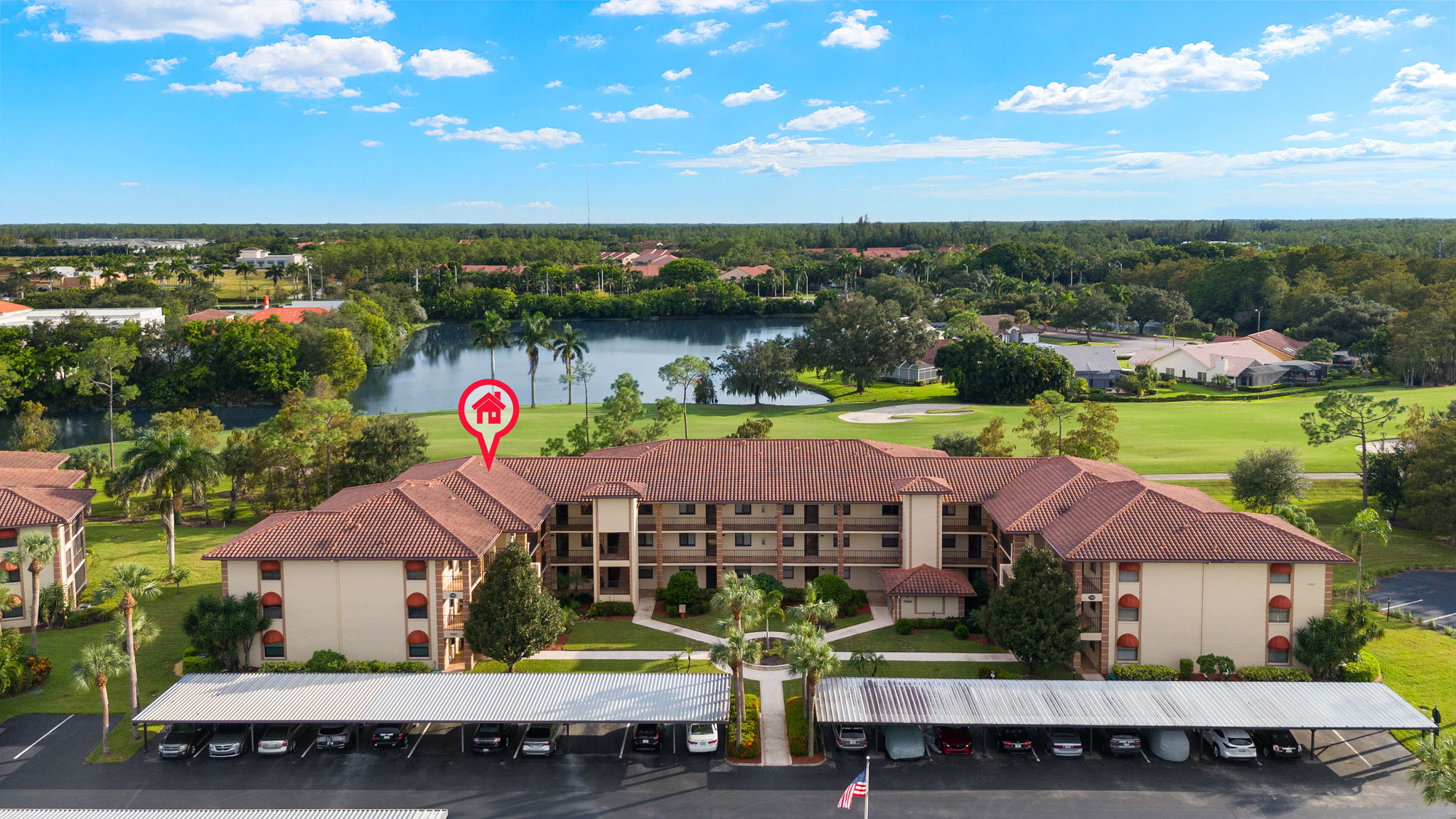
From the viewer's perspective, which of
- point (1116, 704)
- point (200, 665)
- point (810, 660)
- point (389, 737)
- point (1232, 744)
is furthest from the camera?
point (200, 665)

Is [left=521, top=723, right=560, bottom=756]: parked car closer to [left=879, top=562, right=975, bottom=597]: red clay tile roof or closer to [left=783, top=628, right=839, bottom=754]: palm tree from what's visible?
[left=783, top=628, right=839, bottom=754]: palm tree

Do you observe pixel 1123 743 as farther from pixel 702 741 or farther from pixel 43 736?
pixel 43 736

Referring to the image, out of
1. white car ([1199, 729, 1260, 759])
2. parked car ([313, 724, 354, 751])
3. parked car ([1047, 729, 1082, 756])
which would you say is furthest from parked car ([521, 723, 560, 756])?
white car ([1199, 729, 1260, 759])

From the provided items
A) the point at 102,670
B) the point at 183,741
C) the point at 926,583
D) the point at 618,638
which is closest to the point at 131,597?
the point at 102,670

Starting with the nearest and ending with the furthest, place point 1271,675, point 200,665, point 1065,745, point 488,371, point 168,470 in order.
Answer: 1. point 1065,745
2. point 1271,675
3. point 200,665
4. point 168,470
5. point 488,371

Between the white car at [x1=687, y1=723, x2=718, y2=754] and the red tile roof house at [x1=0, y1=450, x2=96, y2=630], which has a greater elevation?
the red tile roof house at [x1=0, y1=450, x2=96, y2=630]

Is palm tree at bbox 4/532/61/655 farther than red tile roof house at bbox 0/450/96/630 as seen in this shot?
No
